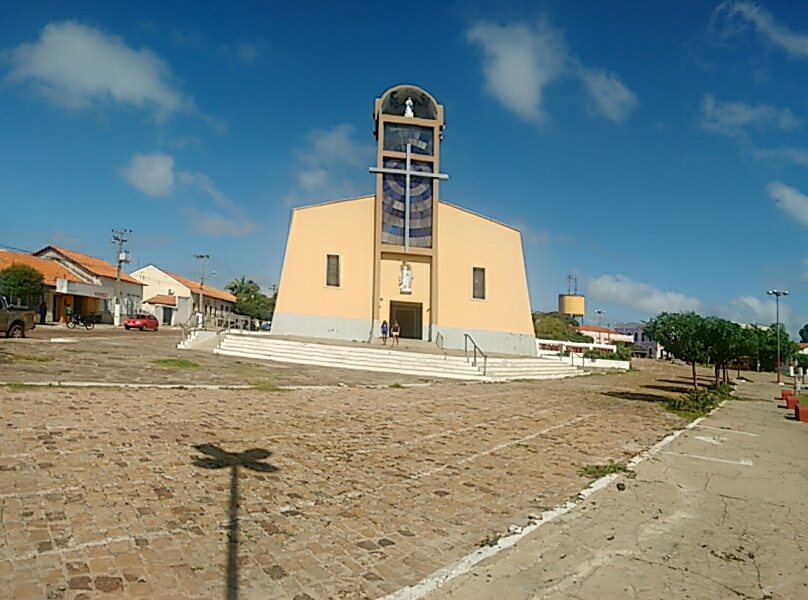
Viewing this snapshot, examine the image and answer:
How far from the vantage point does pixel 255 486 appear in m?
5.52

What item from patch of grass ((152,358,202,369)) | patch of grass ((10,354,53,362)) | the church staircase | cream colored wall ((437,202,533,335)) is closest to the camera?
patch of grass ((10,354,53,362))

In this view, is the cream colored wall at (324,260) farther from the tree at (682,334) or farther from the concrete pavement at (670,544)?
the concrete pavement at (670,544)

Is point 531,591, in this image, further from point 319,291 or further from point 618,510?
point 319,291

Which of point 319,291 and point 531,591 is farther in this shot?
point 319,291

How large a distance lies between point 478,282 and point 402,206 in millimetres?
6259

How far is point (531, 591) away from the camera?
151 inches

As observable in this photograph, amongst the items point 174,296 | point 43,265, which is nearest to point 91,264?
point 43,265

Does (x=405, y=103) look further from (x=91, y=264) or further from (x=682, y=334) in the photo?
(x=91, y=264)

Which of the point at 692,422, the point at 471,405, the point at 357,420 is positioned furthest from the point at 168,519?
the point at 692,422

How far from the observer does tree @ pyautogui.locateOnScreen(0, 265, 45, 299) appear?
3684cm

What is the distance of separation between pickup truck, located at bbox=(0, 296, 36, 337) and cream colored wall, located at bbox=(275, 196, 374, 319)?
39.6ft

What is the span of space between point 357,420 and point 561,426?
3904 millimetres

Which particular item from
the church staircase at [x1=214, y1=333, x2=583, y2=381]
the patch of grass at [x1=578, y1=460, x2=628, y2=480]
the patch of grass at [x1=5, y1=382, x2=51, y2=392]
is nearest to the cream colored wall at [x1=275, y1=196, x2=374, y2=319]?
the church staircase at [x1=214, y1=333, x2=583, y2=381]

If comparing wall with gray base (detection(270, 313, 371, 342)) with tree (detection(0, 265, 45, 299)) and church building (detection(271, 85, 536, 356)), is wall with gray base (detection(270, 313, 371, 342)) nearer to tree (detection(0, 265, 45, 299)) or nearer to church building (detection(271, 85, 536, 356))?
church building (detection(271, 85, 536, 356))
